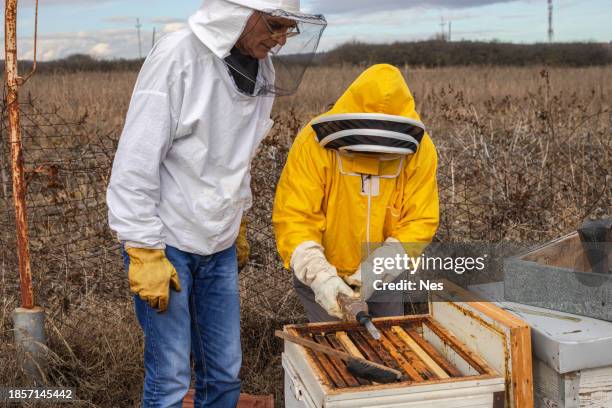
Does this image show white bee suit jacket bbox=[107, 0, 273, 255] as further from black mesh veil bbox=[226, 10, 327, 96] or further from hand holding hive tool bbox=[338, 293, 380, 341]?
hand holding hive tool bbox=[338, 293, 380, 341]

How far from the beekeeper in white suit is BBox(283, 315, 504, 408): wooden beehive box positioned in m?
0.47

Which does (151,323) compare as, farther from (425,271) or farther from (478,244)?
(478,244)

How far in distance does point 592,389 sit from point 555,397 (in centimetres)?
9

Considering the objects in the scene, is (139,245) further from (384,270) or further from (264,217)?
(264,217)

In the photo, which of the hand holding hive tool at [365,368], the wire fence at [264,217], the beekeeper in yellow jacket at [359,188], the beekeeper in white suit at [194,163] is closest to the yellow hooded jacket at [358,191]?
the beekeeper in yellow jacket at [359,188]

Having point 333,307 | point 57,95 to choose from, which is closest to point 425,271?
point 333,307

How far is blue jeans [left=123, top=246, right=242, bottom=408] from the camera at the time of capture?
2.25m

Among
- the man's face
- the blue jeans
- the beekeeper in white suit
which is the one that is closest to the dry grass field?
the blue jeans

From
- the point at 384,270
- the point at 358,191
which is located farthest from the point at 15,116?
the point at 384,270

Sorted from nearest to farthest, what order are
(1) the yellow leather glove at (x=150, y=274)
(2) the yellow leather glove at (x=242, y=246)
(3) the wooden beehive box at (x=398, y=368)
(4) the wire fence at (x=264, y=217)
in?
(3) the wooden beehive box at (x=398, y=368) < (1) the yellow leather glove at (x=150, y=274) < (2) the yellow leather glove at (x=242, y=246) < (4) the wire fence at (x=264, y=217)

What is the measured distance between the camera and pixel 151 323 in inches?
88.4

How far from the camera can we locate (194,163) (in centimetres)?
213

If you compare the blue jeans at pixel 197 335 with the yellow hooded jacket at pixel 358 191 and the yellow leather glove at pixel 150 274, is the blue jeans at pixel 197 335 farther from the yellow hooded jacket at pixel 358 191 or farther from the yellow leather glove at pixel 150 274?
the yellow hooded jacket at pixel 358 191

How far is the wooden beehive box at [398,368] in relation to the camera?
158cm
